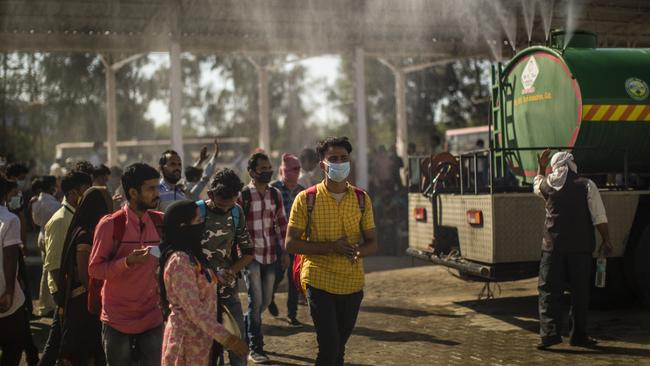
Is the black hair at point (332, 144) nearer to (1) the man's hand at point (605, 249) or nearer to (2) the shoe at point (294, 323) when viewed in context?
(1) the man's hand at point (605, 249)

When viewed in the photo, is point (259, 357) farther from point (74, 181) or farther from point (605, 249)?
point (605, 249)

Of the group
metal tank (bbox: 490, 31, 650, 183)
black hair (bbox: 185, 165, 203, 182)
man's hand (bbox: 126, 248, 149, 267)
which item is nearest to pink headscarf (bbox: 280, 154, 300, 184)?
black hair (bbox: 185, 165, 203, 182)

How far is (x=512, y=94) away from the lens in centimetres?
1014

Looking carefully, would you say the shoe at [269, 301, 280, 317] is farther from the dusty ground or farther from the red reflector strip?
the red reflector strip

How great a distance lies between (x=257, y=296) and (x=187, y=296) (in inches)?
124

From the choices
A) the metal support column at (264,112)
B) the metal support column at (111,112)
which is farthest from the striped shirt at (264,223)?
the metal support column at (111,112)

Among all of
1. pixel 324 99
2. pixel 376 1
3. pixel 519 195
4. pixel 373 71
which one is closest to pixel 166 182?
pixel 519 195

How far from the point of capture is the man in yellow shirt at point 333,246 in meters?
5.00

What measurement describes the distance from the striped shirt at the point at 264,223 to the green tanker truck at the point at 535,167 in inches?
88.0

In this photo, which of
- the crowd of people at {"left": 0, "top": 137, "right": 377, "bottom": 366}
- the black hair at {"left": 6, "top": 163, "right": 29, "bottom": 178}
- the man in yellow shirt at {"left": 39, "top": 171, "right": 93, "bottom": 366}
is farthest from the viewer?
the black hair at {"left": 6, "top": 163, "right": 29, "bottom": 178}

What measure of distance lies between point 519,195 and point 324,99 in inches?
2592

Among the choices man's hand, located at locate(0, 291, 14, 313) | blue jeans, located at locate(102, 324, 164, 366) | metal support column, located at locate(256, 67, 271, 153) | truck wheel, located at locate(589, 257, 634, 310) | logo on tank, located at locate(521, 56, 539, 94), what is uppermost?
metal support column, located at locate(256, 67, 271, 153)

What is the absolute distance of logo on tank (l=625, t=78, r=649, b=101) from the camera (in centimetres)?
898

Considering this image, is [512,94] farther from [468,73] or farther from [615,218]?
[468,73]
